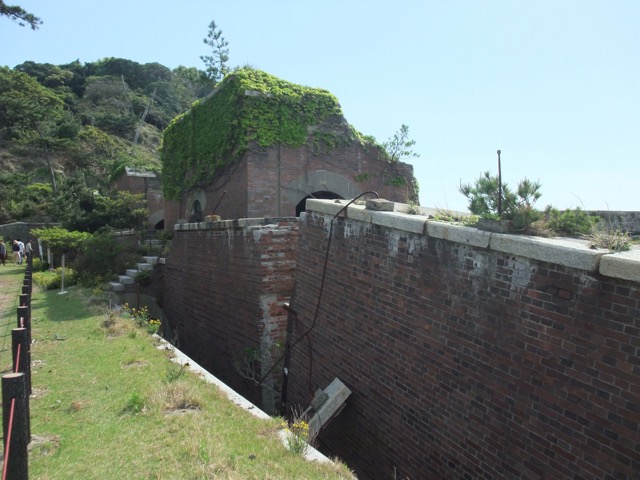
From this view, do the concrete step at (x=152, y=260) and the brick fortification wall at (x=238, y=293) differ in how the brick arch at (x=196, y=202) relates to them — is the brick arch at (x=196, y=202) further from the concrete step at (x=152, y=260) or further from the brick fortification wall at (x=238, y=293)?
the brick fortification wall at (x=238, y=293)

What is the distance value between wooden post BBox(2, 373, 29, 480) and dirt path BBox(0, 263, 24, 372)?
13.7ft

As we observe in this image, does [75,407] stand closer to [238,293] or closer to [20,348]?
[20,348]

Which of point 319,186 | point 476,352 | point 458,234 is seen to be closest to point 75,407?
point 476,352

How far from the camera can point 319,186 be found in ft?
41.5

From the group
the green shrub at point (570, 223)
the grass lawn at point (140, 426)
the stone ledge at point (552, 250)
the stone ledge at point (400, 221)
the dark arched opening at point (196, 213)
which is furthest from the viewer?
the dark arched opening at point (196, 213)

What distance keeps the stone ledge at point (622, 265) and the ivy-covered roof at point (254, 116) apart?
963 centimetres

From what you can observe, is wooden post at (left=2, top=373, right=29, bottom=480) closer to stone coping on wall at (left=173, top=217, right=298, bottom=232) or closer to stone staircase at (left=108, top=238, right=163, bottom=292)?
stone coping on wall at (left=173, top=217, right=298, bottom=232)

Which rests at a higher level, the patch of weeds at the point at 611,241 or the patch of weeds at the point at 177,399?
the patch of weeds at the point at 611,241

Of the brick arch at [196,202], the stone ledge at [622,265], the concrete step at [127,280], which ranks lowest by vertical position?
the concrete step at [127,280]

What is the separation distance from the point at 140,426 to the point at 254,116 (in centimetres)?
880

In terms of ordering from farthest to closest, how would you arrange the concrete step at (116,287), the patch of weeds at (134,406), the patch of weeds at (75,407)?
the concrete step at (116,287)
the patch of weeds at (75,407)
the patch of weeds at (134,406)

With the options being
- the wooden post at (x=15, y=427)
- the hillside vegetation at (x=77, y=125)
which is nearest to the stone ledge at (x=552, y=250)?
the wooden post at (x=15, y=427)

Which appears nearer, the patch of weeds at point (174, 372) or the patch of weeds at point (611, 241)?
the patch of weeds at point (611, 241)

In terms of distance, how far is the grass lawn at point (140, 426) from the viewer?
3676mm
